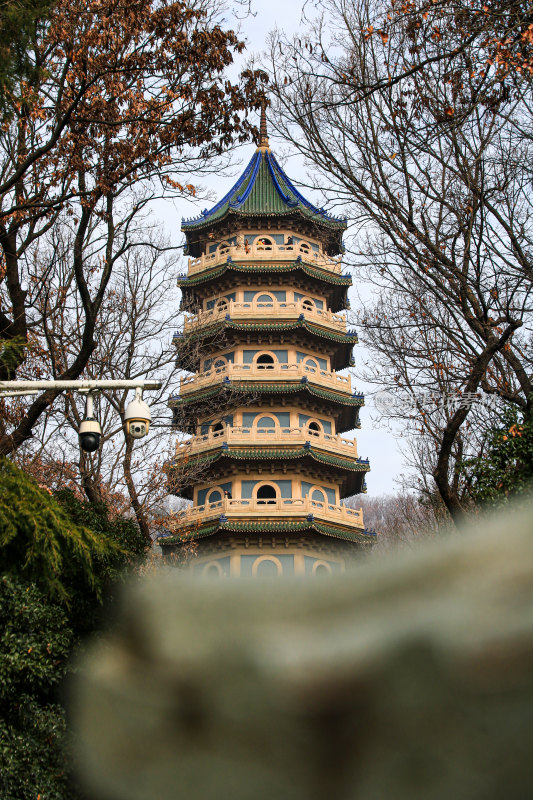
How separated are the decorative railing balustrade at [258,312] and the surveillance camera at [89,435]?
46.6ft

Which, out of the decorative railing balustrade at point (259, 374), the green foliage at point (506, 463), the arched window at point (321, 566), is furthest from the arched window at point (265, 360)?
the green foliage at point (506, 463)

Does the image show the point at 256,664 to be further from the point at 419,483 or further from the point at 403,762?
the point at 419,483

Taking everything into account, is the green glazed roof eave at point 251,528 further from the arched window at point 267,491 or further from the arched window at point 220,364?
the arched window at point 220,364

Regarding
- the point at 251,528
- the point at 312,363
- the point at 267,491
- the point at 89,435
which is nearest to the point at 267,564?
the point at 251,528

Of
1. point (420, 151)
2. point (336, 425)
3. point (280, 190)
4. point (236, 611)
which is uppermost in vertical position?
point (280, 190)

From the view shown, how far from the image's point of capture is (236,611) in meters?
5.75

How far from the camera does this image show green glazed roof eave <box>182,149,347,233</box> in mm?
21422

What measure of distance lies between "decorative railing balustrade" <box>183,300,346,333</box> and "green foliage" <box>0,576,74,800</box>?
47.4 ft

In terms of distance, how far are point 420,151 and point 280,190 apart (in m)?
14.7

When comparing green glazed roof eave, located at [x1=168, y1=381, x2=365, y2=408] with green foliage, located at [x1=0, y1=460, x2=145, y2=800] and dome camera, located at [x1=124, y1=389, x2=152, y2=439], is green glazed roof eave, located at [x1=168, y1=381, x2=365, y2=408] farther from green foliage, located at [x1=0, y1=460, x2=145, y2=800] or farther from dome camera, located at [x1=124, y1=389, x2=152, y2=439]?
dome camera, located at [x1=124, y1=389, x2=152, y2=439]

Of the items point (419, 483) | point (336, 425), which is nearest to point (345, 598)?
point (419, 483)

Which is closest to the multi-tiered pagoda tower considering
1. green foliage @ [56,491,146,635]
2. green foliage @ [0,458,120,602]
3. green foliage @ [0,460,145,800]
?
green foliage @ [56,491,146,635]

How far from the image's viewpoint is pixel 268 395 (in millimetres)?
19953

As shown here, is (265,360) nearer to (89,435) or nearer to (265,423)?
(265,423)
